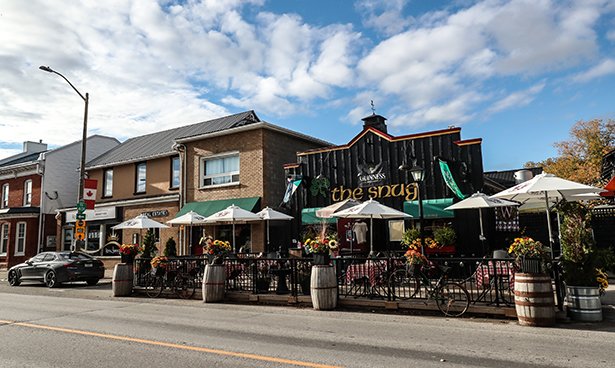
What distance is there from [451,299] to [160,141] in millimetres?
22912

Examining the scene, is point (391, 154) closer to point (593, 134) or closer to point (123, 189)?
point (123, 189)

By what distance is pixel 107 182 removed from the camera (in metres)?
26.7

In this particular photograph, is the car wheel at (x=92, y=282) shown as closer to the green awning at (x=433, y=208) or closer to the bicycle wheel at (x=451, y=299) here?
the green awning at (x=433, y=208)

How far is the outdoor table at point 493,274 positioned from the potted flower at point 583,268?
0.99 m

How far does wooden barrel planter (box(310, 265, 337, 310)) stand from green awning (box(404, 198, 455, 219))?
20.9ft

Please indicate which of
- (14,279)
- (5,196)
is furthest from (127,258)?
(5,196)

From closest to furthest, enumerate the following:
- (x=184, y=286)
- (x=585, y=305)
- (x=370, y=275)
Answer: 1. (x=585, y=305)
2. (x=370, y=275)
3. (x=184, y=286)

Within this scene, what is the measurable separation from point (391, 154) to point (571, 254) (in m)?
9.13

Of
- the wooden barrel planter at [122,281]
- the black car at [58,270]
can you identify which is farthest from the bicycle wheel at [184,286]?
the black car at [58,270]

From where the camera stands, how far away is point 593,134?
38.6 m

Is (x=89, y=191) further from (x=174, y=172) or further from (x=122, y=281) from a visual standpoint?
(x=122, y=281)

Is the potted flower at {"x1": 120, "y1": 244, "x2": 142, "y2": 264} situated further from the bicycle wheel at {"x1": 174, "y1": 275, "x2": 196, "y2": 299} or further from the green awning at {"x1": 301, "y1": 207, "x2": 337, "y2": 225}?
the green awning at {"x1": 301, "y1": 207, "x2": 337, "y2": 225}

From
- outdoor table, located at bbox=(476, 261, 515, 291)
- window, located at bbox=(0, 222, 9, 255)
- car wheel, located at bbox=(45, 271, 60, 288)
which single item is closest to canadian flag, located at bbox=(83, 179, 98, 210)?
car wheel, located at bbox=(45, 271, 60, 288)

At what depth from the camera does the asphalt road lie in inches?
224
